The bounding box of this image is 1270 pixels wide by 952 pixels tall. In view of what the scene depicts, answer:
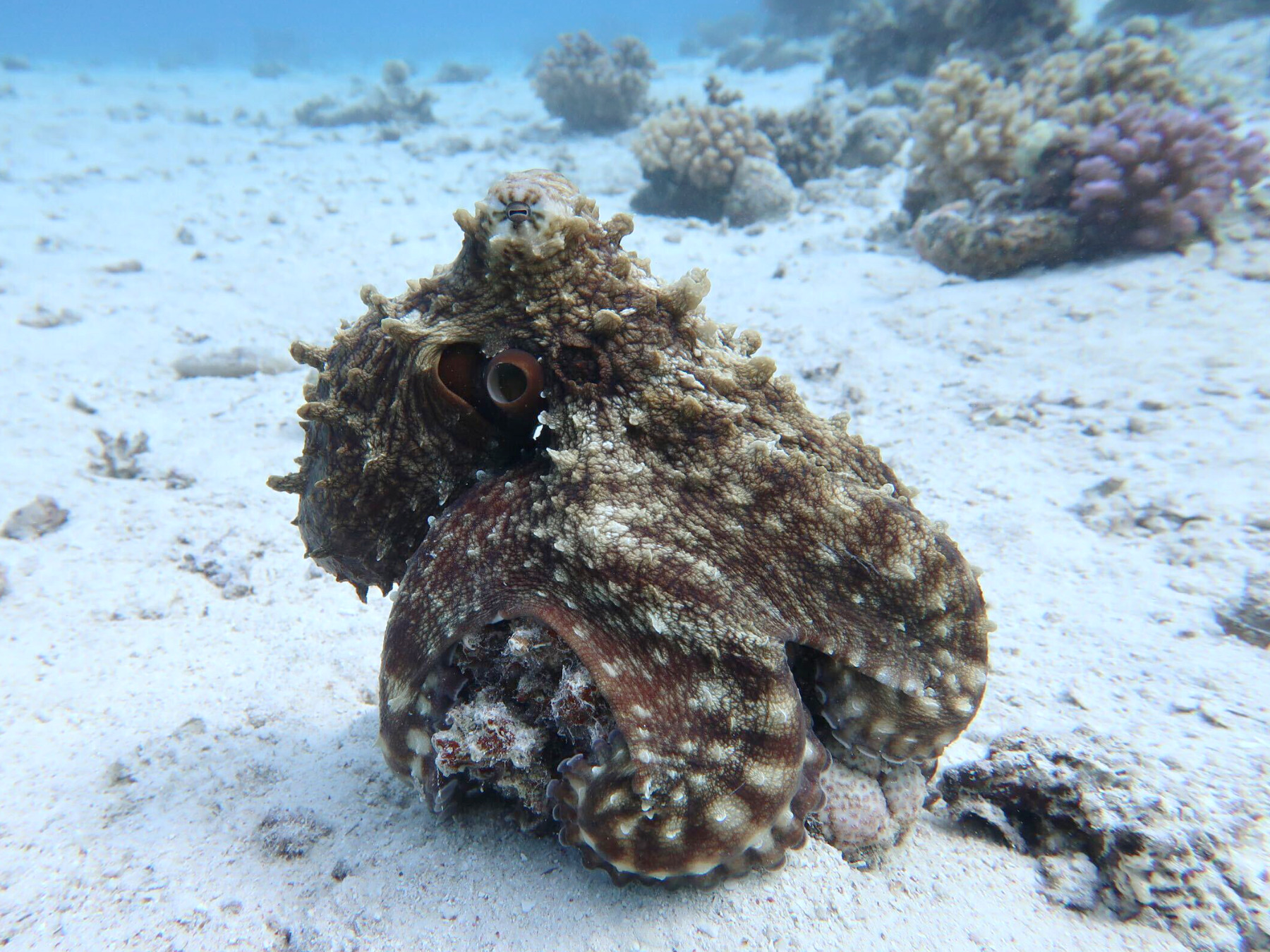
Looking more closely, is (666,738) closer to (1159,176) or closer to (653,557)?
(653,557)

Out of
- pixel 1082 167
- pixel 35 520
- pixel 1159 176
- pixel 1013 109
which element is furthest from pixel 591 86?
pixel 35 520

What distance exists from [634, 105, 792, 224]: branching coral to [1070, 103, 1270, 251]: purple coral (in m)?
5.19

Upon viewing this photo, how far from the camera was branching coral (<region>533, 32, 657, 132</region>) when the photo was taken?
1988cm

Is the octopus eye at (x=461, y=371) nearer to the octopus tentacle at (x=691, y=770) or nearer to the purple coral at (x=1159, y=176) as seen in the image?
the octopus tentacle at (x=691, y=770)

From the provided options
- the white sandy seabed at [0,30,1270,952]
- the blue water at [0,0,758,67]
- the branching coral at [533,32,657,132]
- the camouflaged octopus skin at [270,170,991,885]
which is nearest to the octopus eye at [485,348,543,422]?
the camouflaged octopus skin at [270,170,991,885]

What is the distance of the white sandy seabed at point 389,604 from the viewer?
225cm

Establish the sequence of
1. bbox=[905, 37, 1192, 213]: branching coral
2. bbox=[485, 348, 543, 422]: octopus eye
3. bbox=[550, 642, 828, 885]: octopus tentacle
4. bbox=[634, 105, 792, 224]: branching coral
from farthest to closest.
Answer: bbox=[634, 105, 792, 224]: branching coral
bbox=[905, 37, 1192, 213]: branching coral
bbox=[485, 348, 543, 422]: octopus eye
bbox=[550, 642, 828, 885]: octopus tentacle

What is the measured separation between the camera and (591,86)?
1978 centimetres

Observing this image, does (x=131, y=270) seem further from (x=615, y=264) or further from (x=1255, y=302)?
(x=1255, y=302)

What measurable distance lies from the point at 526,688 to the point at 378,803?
116cm

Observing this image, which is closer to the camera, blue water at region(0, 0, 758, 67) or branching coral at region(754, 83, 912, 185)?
branching coral at region(754, 83, 912, 185)

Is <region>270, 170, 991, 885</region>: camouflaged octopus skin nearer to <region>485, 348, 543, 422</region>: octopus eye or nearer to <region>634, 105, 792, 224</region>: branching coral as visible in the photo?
<region>485, 348, 543, 422</region>: octopus eye

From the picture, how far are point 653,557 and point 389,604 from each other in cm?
305

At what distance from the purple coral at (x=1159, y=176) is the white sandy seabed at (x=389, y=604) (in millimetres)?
513
